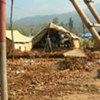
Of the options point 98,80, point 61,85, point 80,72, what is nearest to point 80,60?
point 80,72

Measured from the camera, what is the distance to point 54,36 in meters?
20.6

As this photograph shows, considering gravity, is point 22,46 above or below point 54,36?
below

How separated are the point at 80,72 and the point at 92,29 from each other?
6012 mm

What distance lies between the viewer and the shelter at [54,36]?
18.8 metres

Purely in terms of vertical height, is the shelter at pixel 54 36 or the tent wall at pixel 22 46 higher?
the shelter at pixel 54 36

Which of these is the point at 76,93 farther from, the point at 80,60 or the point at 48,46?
the point at 48,46

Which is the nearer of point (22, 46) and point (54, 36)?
point (22, 46)

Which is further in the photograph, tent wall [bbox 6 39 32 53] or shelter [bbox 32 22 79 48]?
shelter [bbox 32 22 79 48]

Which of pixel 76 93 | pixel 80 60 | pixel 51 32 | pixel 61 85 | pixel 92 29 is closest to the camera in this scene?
pixel 92 29

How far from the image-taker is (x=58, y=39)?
20.6 meters

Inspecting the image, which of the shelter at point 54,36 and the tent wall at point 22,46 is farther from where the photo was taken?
the shelter at point 54,36

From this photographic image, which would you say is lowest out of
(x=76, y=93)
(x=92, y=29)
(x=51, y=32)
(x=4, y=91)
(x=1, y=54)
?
(x=76, y=93)

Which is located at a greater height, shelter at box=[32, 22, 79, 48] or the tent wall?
shelter at box=[32, 22, 79, 48]

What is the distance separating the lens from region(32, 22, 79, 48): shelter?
18750mm
